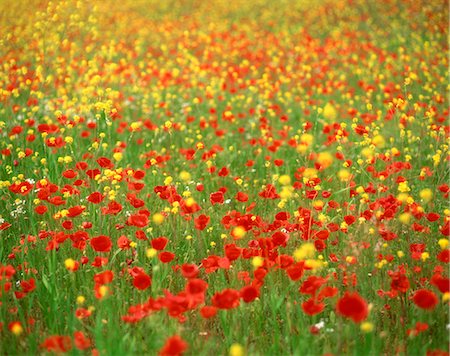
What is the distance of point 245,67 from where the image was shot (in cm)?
750

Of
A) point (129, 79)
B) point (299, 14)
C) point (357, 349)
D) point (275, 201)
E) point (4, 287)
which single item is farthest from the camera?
point (299, 14)

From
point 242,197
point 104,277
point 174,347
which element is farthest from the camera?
point 242,197

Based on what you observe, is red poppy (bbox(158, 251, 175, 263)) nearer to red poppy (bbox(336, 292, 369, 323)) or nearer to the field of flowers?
the field of flowers

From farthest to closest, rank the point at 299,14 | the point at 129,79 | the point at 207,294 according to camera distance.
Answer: the point at 299,14 < the point at 129,79 < the point at 207,294

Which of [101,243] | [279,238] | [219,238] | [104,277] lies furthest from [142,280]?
[219,238]

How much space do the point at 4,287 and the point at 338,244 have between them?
6.34 ft

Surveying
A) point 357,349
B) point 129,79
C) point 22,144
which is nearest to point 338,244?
point 357,349

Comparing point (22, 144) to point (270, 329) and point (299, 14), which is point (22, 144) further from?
point (299, 14)

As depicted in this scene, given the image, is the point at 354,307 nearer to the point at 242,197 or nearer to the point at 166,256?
the point at 166,256

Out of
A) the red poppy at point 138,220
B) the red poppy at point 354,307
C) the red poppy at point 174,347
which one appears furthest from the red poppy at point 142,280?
the red poppy at point 354,307

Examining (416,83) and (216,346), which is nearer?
(216,346)

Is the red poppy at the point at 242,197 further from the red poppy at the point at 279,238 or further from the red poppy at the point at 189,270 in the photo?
the red poppy at the point at 189,270

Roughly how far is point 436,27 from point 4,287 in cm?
757

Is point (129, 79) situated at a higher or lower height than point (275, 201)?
higher
